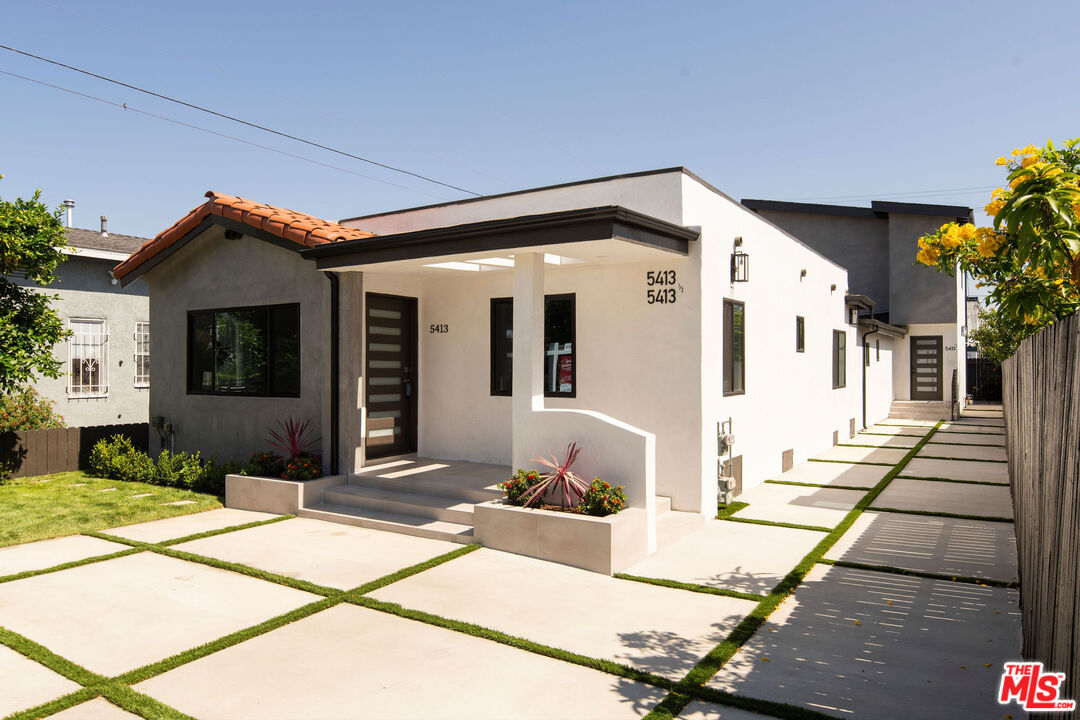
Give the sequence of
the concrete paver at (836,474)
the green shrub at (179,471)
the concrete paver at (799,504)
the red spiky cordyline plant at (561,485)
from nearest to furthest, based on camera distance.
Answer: the red spiky cordyline plant at (561,485), the concrete paver at (799,504), the green shrub at (179,471), the concrete paver at (836,474)

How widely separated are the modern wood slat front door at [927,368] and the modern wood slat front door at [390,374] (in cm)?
1958

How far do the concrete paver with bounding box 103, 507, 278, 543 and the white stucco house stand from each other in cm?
87

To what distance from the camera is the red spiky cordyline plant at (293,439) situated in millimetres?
9086

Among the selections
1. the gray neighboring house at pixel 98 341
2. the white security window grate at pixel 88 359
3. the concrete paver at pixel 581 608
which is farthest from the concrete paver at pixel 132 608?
the white security window grate at pixel 88 359

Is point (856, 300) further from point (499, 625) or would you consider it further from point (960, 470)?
point (499, 625)

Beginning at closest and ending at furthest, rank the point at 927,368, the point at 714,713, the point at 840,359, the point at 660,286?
1. the point at 714,713
2. the point at 660,286
3. the point at 840,359
4. the point at 927,368

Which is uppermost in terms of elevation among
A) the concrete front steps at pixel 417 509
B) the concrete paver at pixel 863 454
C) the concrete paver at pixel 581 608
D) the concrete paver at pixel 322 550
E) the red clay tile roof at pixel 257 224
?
the red clay tile roof at pixel 257 224

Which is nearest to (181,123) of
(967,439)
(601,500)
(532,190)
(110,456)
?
(110,456)

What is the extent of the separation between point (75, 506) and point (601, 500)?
695 centimetres

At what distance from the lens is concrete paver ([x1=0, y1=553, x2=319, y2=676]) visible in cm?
453

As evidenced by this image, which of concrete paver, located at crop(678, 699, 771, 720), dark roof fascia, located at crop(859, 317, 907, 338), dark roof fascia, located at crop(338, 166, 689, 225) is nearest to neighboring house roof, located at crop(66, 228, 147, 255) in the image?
dark roof fascia, located at crop(338, 166, 689, 225)

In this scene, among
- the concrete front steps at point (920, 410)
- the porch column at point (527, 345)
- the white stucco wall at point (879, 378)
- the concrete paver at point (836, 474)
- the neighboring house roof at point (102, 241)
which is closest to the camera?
the porch column at point (527, 345)

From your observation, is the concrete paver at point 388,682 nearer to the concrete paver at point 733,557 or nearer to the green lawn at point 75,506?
the concrete paver at point 733,557

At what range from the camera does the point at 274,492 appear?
853cm
